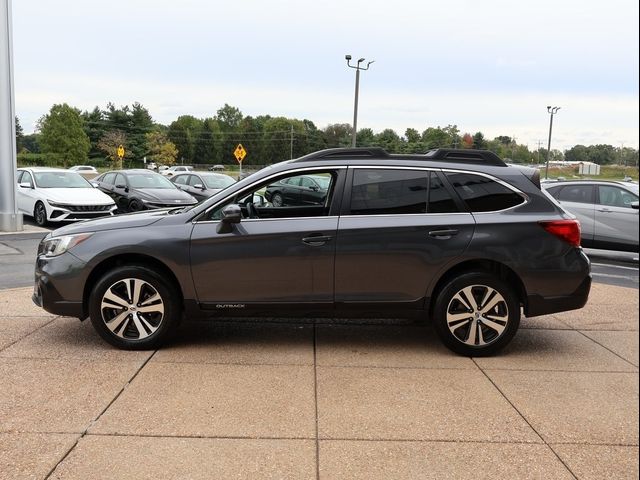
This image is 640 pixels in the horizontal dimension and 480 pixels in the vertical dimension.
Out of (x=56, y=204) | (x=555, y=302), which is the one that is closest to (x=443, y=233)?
(x=555, y=302)

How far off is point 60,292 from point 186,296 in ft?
3.46

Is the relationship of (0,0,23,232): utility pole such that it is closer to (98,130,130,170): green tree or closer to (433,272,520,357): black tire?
(433,272,520,357): black tire

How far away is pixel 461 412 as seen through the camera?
12.1ft

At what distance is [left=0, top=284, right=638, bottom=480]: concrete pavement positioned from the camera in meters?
3.01

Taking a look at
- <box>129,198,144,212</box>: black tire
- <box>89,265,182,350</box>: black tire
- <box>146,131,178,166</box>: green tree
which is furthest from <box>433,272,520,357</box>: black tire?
<box>146,131,178,166</box>: green tree

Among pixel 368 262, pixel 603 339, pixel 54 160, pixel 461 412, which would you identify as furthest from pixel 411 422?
pixel 54 160

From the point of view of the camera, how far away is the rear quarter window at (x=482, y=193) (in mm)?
4781

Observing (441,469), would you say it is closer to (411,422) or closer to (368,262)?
(411,422)

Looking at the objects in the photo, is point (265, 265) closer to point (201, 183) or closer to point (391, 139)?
point (391, 139)

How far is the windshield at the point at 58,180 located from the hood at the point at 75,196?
456mm

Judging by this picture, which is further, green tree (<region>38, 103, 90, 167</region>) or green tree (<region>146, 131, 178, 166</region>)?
green tree (<region>146, 131, 178, 166</region>)

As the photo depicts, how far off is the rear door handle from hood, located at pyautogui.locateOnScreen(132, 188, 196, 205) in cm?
1260

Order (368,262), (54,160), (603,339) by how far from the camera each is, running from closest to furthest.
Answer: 1. (368,262)
2. (603,339)
3. (54,160)

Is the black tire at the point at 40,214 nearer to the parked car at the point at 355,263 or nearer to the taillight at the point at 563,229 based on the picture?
the parked car at the point at 355,263
